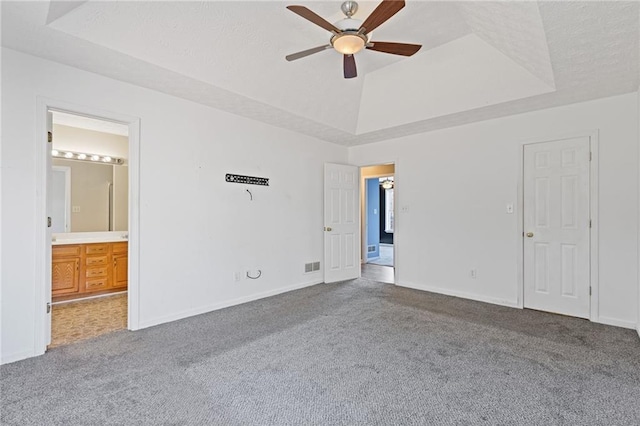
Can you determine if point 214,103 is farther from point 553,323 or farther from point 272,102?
point 553,323

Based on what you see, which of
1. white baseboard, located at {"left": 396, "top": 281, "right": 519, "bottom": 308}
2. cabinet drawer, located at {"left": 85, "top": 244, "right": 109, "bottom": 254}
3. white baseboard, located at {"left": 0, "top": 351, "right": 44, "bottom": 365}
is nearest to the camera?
white baseboard, located at {"left": 0, "top": 351, "right": 44, "bottom": 365}

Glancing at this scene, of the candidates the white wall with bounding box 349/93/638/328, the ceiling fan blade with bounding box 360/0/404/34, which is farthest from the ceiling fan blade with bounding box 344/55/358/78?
the white wall with bounding box 349/93/638/328

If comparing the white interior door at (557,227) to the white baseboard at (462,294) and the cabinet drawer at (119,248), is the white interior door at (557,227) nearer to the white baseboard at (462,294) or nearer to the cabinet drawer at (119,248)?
the white baseboard at (462,294)

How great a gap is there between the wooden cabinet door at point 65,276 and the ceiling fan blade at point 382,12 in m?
4.60

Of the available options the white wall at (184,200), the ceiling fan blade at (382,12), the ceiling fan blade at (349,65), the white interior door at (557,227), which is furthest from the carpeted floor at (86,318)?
the white interior door at (557,227)

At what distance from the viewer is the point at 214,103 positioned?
353cm

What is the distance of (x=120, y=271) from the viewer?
4.50m

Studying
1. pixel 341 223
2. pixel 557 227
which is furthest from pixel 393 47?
pixel 341 223

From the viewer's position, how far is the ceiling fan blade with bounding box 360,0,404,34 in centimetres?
201

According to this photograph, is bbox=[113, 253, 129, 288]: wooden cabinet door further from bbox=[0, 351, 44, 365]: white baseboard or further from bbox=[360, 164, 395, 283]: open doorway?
bbox=[360, 164, 395, 283]: open doorway

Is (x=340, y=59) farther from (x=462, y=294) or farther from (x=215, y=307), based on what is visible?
(x=462, y=294)

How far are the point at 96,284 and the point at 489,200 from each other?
218 inches

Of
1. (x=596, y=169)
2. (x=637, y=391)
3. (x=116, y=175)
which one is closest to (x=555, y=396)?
(x=637, y=391)

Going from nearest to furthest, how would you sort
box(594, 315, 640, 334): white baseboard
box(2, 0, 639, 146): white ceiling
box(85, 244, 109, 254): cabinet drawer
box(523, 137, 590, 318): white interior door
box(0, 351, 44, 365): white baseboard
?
box(2, 0, 639, 146): white ceiling
box(0, 351, 44, 365): white baseboard
box(594, 315, 640, 334): white baseboard
box(523, 137, 590, 318): white interior door
box(85, 244, 109, 254): cabinet drawer
